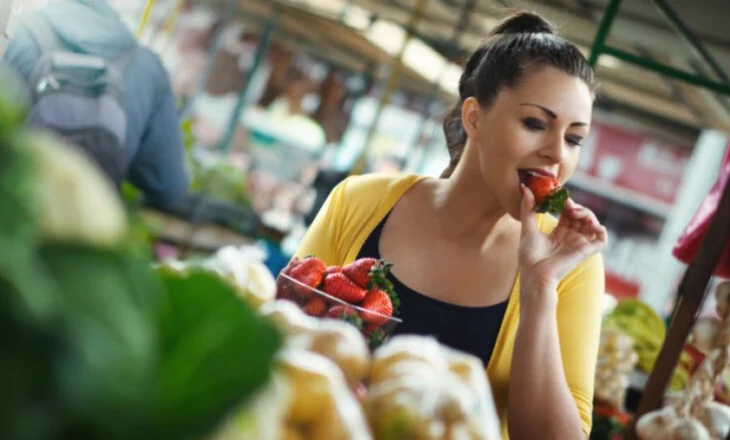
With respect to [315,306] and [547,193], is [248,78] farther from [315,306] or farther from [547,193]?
[315,306]

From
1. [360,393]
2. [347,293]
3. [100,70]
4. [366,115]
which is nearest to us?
[360,393]

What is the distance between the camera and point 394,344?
1120mm

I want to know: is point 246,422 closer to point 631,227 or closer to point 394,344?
point 394,344

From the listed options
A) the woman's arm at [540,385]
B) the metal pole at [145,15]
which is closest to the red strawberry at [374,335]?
the woman's arm at [540,385]

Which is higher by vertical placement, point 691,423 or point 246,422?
point 246,422

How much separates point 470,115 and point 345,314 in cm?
110

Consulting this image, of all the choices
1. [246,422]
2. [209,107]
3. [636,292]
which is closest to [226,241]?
[209,107]

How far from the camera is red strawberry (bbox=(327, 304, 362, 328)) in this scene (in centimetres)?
140

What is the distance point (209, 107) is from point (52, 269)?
475 inches

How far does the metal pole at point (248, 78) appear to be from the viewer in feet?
36.3

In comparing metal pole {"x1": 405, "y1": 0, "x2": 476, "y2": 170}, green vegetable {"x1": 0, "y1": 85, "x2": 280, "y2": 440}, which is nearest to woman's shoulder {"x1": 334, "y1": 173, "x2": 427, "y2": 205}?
green vegetable {"x1": 0, "y1": 85, "x2": 280, "y2": 440}

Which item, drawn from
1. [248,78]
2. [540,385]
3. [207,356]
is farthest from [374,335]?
[248,78]

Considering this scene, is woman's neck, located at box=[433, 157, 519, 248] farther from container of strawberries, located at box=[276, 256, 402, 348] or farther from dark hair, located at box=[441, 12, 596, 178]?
container of strawberries, located at box=[276, 256, 402, 348]

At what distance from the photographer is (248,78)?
11.6 meters
